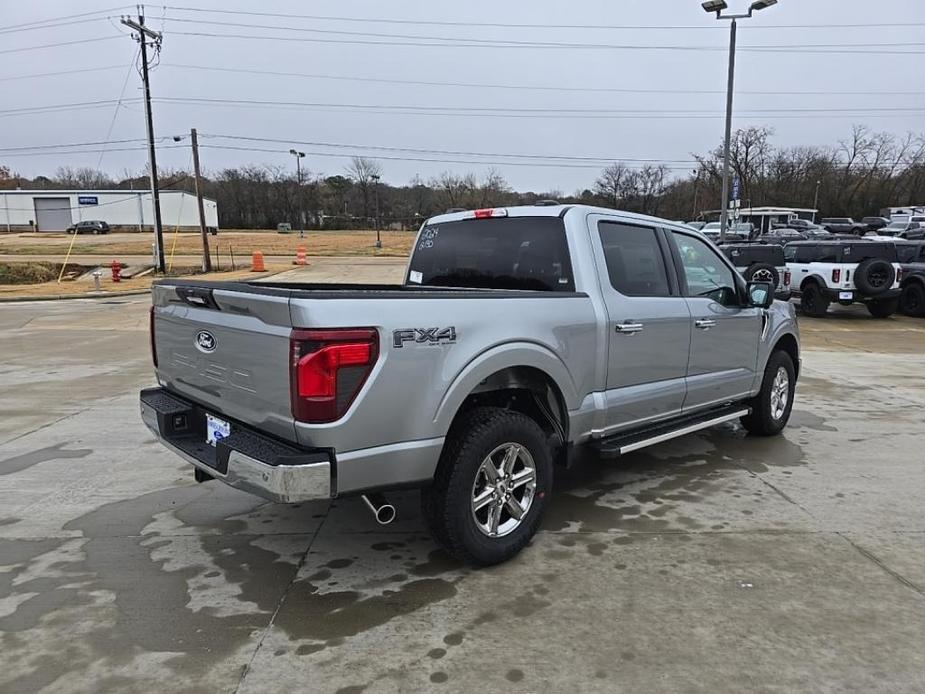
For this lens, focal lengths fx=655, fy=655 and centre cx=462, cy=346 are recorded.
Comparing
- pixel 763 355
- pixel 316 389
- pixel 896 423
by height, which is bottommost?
pixel 896 423

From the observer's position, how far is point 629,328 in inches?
161

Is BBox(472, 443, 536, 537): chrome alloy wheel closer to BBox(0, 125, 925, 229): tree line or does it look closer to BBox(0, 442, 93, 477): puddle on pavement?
BBox(0, 442, 93, 477): puddle on pavement

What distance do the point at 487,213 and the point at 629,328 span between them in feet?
4.09

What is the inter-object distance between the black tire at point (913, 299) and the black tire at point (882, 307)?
0.31 metres

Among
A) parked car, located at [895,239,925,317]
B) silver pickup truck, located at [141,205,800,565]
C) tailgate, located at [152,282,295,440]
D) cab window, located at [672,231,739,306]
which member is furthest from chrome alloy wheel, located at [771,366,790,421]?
parked car, located at [895,239,925,317]

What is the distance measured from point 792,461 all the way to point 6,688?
522 cm

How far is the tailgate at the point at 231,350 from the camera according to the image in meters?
2.82

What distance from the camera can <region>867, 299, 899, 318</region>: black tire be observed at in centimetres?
1570

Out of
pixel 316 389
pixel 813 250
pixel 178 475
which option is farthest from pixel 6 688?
pixel 813 250

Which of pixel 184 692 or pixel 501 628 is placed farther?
pixel 501 628

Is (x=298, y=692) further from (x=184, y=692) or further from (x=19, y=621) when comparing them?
(x=19, y=621)

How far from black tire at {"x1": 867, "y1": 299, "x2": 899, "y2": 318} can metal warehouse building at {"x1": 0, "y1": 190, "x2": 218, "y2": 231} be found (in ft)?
248

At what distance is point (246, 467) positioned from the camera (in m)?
2.88

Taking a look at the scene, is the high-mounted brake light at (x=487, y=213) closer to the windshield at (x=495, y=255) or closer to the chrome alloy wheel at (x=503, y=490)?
the windshield at (x=495, y=255)
